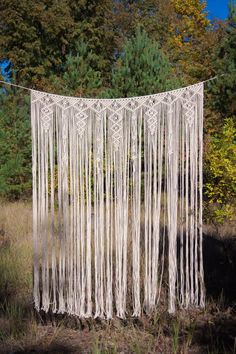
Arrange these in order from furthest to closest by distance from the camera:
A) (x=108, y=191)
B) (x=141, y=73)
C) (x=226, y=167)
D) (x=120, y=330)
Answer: (x=141, y=73), (x=226, y=167), (x=120, y=330), (x=108, y=191)

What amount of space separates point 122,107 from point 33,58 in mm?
15134

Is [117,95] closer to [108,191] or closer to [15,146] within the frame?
[15,146]

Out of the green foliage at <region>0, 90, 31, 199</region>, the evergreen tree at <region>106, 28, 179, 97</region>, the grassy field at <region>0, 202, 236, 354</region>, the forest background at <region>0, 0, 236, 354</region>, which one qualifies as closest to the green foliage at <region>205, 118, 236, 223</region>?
the forest background at <region>0, 0, 236, 354</region>

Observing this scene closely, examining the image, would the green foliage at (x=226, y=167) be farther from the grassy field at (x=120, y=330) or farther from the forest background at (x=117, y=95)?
the grassy field at (x=120, y=330)

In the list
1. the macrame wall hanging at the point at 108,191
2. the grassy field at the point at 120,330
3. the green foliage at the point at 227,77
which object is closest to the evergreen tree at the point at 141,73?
the green foliage at the point at 227,77

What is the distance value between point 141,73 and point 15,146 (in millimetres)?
3379

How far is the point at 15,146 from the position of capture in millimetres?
9617

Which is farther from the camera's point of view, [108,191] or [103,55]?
[103,55]

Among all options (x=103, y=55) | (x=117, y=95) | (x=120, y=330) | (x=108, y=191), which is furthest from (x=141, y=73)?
(x=103, y=55)

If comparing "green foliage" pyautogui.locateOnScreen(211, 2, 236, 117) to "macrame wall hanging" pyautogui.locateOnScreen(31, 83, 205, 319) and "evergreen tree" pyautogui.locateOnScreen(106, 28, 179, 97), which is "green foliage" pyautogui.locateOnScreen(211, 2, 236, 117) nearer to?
"evergreen tree" pyautogui.locateOnScreen(106, 28, 179, 97)

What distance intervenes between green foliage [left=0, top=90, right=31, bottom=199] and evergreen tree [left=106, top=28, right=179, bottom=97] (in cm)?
239

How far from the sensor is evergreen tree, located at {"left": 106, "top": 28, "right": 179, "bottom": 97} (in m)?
8.24

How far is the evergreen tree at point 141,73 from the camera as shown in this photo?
824 cm

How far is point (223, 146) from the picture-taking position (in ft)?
14.4
